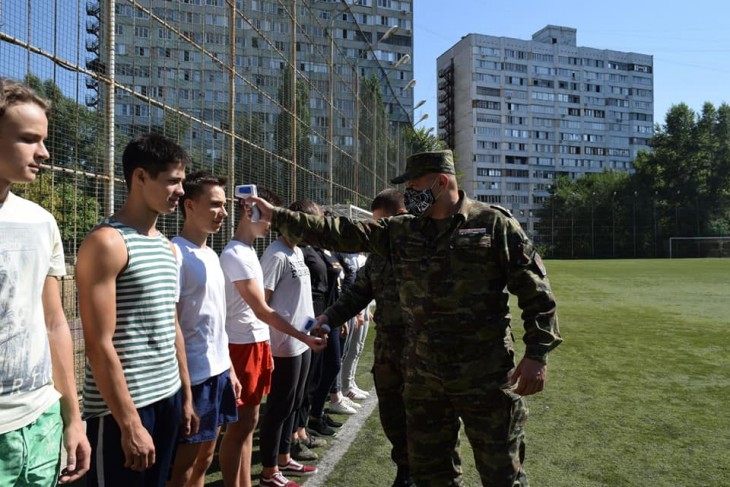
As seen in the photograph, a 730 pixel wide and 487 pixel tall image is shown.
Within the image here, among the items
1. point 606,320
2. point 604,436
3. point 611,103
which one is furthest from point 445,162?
point 611,103

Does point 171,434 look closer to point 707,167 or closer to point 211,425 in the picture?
point 211,425

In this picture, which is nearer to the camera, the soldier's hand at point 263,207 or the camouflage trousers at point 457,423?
the camouflage trousers at point 457,423

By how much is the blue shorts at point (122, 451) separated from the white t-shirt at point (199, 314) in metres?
0.40

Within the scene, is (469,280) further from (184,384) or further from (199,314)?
(184,384)

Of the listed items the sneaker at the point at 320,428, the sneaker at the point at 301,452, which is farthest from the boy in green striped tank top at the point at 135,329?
the sneaker at the point at 320,428

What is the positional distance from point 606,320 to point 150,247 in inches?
458

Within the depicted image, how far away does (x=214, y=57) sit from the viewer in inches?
226

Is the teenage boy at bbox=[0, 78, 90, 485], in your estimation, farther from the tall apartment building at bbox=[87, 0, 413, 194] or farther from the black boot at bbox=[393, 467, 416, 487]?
the black boot at bbox=[393, 467, 416, 487]

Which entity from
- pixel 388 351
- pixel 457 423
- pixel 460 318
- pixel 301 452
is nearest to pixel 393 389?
pixel 388 351

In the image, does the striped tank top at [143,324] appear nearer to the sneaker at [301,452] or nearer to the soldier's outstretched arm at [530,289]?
the soldier's outstretched arm at [530,289]

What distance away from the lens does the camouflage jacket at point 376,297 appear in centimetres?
407

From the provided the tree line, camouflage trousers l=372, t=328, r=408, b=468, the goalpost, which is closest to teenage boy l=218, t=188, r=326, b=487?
camouflage trousers l=372, t=328, r=408, b=468

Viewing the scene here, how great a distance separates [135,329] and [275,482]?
6.49ft

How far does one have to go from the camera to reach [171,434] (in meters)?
2.47
